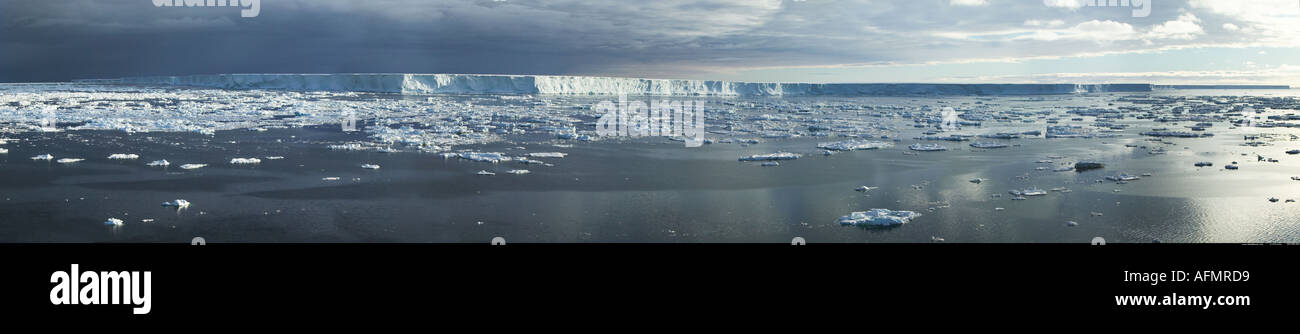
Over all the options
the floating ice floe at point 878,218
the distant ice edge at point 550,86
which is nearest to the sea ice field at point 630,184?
the floating ice floe at point 878,218

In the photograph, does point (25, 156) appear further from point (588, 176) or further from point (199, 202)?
point (588, 176)

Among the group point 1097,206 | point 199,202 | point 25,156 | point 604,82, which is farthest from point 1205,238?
point 604,82

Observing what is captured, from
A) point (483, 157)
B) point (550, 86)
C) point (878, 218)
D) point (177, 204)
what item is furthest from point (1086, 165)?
point (550, 86)

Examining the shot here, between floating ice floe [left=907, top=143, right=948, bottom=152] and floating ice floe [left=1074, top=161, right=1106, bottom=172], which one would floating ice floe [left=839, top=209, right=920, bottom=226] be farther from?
floating ice floe [left=907, top=143, right=948, bottom=152]

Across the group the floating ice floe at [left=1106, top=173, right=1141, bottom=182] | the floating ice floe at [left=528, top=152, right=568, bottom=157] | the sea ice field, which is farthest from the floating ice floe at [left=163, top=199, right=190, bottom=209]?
the floating ice floe at [left=1106, top=173, right=1141, bottom=182]

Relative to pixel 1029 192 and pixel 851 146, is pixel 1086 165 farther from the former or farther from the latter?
pixel 851 146
